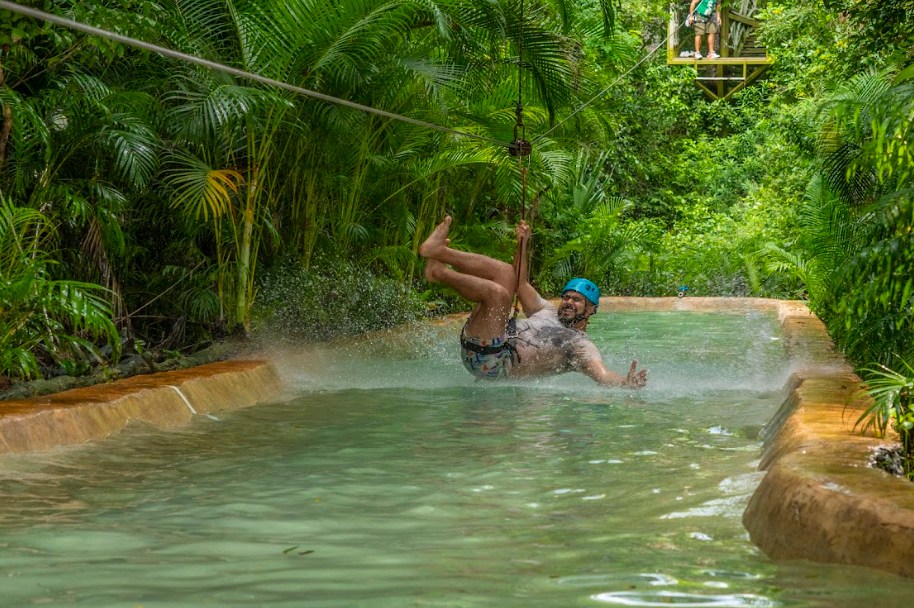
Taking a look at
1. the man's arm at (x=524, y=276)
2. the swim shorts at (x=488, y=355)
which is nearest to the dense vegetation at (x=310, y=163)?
the man's arm at (x=524, y=276)

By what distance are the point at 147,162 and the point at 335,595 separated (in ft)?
16.2

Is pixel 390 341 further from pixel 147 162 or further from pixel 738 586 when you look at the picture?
pixel 738 586

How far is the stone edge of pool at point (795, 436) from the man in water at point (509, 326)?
133 cm

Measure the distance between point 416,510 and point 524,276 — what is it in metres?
4.38

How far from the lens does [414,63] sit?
909 centimetres

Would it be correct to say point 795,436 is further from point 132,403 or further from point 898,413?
point 132,403

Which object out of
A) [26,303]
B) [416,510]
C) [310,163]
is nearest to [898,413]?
[416,510]

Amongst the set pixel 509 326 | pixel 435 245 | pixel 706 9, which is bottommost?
pixel 509 326

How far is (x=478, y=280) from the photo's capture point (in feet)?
25.0

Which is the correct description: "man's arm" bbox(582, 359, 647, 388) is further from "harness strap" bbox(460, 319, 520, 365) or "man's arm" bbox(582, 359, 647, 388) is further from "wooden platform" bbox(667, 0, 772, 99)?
"wooden platform" bbox(667, 0, 772, 99)

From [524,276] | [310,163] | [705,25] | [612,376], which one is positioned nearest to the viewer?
[612,376]

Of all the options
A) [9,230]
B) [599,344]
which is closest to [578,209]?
[599,344]

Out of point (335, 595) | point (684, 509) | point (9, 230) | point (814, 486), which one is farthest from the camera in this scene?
point (9, 230)

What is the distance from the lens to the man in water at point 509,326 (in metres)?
7.54
